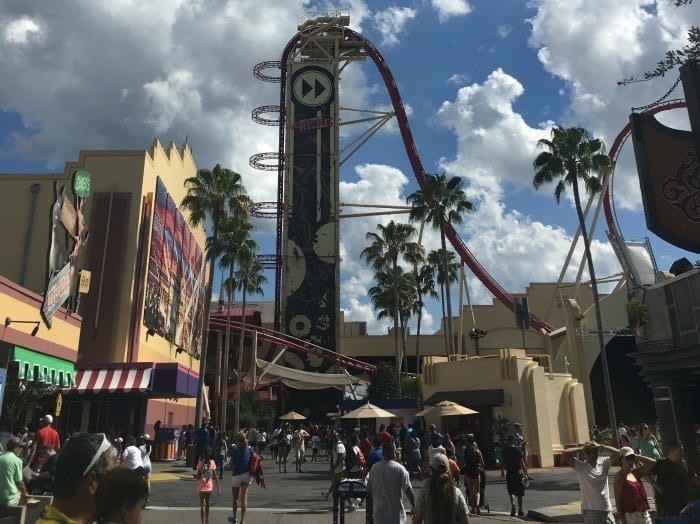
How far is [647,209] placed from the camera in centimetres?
1004

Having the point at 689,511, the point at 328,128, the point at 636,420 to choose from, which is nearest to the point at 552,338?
the point at 636,420

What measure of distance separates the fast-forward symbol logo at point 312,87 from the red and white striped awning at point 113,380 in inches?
1612

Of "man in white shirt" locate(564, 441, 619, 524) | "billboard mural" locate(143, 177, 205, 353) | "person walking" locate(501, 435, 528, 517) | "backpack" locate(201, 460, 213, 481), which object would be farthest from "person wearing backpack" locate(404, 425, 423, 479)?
"billboard mural" locate(143, 177, 205, 353)

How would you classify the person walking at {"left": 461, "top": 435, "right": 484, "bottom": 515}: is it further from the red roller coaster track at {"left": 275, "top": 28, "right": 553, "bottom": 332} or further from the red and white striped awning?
the red roller coaster track at {"left": 275, "top": 28, "right": 553, "bottom": 332}

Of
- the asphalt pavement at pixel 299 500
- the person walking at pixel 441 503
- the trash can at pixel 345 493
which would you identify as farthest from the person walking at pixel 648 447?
the person walking at pixel 441 503

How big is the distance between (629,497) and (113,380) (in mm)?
23026

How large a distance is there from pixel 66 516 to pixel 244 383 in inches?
1786

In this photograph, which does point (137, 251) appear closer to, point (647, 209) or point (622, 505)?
point (647, 209)

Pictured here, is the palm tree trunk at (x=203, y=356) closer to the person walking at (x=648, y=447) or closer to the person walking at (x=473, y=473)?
the person walking at (x=473, y=473)

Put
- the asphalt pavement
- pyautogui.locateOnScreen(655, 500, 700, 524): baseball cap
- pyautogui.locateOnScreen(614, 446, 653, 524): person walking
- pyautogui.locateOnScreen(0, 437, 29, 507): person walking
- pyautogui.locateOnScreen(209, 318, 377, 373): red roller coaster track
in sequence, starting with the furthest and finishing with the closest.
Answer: pyautogui.locateOnScreen(209, 318, 377, 373): red roller coaster track
the asphalt pavement
pyautogui.locateOnScreen(0, 437, 29, 507): person walking
pyautogui.locateOnScreen(614, 446, 653, 524): person walking
pyautogui.locateOnScreen(655, 500, 700, 524): baseball cap

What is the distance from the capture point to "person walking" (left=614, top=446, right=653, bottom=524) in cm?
652

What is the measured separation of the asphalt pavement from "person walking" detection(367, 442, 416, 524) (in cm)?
523

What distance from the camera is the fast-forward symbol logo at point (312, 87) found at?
2363 inches

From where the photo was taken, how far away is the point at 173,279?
117 ft
